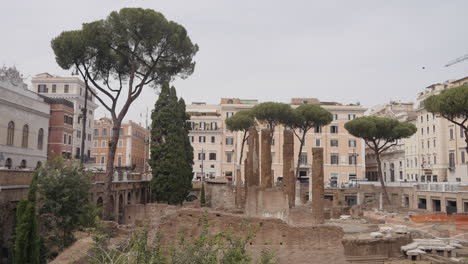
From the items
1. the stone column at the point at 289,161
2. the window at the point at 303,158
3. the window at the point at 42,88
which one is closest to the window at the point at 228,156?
the window at the point at 303,158

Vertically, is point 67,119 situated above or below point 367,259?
above

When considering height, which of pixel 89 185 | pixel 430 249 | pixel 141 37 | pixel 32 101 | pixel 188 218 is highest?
pixel 141 37

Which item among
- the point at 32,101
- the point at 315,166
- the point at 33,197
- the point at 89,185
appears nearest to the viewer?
the point at 33,197

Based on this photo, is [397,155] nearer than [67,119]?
No

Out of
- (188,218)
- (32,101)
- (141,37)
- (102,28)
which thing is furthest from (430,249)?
(32,101)

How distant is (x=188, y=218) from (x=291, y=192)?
976 cm

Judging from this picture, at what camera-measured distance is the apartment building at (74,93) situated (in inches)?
A: 1774

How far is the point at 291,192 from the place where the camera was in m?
24.6

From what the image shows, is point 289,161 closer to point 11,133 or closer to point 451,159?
point 11,133

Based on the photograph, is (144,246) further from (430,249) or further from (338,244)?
(430,249)

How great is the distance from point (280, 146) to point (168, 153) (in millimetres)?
28224

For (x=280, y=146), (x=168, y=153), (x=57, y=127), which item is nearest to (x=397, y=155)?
(x=280, y=146)

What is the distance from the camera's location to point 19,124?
28484 mm

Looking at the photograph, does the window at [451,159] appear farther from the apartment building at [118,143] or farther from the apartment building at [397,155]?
the apartment building at [118,143]
